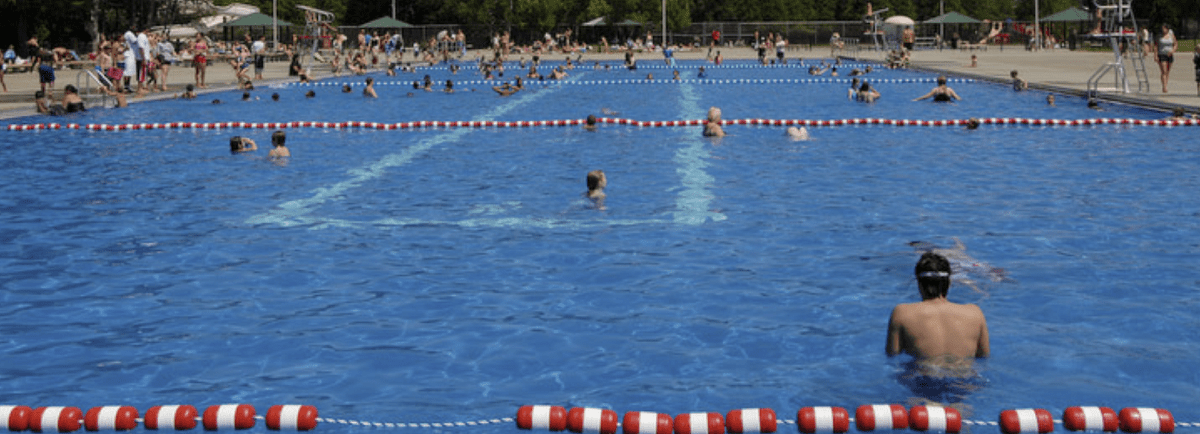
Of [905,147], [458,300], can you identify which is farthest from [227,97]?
[458,300]

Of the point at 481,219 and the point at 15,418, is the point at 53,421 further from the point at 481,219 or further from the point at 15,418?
the point at 481,219

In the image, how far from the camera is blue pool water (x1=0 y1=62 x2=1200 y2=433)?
25.6ft

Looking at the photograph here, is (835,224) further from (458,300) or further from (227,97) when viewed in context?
(227,97)

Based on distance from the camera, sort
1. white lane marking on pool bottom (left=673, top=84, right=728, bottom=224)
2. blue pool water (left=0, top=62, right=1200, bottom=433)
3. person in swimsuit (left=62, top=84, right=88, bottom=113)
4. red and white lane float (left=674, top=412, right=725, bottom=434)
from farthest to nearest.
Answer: person in swimsuit (left=62, top=84, right=88, bottom=113) → white lane marking on pool bottom (left=673, top=84, right=728, bottom=224) → blue pool water (left=0, top=62, right=1200, bottom=433) → red and white lane float (left=674, top=412, right=725, bottom=434)

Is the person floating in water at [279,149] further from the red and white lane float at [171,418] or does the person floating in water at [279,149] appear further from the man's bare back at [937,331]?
the man's bare back at [937,331]

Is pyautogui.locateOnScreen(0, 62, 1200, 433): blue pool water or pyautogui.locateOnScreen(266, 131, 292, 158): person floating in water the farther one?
pyautogui.locateOnScreen(266, 131, 292, 158): person floating in water

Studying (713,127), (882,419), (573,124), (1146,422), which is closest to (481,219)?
(882,419)

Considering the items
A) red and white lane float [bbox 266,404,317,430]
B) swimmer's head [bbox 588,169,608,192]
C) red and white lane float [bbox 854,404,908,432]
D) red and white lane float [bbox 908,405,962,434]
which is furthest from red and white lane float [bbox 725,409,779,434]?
swimmer's head [bbox 588,169,608,192]

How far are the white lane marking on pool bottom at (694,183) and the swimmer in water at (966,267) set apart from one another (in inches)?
109

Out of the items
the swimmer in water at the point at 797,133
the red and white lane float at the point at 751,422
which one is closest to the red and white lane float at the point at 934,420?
the red and white lane float at the point at 751,422

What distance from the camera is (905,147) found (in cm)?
2067

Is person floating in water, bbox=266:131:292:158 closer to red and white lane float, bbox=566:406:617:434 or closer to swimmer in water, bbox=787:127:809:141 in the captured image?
swimmer in water, bbox=787:127:809:141

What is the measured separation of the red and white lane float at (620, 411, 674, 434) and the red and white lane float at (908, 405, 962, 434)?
4.23 feet

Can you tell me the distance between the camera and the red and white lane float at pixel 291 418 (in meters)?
6.62
